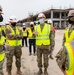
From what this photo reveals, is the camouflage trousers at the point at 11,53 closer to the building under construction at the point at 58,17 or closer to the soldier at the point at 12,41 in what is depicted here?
the soldier at the point at 12,41

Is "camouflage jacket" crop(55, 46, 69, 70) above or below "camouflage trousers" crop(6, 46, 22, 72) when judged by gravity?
above

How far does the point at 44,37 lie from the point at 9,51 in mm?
1173

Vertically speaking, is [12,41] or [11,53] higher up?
[12,41]

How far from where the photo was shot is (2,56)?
5676 millimetres

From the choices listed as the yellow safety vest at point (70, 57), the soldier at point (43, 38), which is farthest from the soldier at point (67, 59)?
the soldier at point (43, 38)

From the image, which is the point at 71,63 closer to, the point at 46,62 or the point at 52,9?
the point at 46,62

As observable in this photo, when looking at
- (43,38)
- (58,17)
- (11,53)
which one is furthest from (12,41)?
(58,17)

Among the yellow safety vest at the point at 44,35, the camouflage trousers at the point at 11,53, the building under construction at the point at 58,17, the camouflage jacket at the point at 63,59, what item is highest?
the camouflage jacket at the point at 63,59

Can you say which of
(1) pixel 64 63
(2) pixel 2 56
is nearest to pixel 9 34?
(2) pixel 2 56

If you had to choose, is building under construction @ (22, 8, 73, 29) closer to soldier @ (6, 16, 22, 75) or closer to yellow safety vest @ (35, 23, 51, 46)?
yellow safety vest @ (35, 23, 51, 46)

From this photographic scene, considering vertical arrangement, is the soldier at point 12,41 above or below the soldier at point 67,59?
below

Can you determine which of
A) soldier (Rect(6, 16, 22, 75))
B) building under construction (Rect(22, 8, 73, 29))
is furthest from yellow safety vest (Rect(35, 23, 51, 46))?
building under construction (Rect(22, 8, 73, 29))

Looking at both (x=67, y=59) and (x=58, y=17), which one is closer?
(x=67, y=59)

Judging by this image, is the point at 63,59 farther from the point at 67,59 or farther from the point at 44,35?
the point at 44,35
